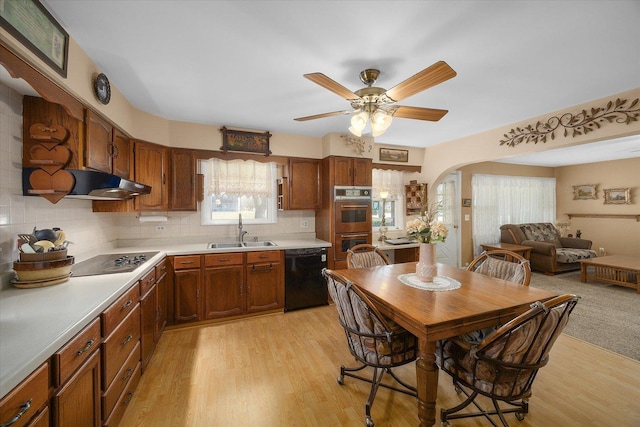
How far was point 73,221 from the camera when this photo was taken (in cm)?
224

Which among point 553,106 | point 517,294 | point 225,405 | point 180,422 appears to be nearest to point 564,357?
point 517,294

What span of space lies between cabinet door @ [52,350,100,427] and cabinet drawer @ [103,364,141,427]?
0.59 feet

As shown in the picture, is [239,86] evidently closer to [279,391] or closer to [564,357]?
[279,391]

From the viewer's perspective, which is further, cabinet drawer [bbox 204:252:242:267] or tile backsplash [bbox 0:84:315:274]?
cabinet drawer [bbox 204:252:242:267]

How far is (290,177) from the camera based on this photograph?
3711 millimetres

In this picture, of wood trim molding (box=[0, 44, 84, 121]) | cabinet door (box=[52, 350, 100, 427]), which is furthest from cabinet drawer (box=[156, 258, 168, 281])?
wood trim molding (box=[0, 44, 84, 121])

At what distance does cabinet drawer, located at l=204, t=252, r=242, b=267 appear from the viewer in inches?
117

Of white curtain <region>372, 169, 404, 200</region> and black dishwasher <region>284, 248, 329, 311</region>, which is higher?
white curtain <region>372, 169, 404, 200</region>

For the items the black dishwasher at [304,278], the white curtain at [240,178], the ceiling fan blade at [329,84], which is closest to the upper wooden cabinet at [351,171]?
the white curtain at [240,178]

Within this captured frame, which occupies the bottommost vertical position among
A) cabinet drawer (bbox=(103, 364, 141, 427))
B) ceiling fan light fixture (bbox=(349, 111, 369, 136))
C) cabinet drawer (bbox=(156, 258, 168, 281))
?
cabinet drawer (bbox=(103, 364, 141, 427))

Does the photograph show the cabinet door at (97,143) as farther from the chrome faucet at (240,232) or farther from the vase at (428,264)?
the vase at (428,264)

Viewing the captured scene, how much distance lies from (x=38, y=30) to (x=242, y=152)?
87.3 inches

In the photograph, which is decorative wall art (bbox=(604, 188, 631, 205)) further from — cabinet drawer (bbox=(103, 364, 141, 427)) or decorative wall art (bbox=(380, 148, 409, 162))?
cabinet drawer (bbox=(103, 364, 141, 427))

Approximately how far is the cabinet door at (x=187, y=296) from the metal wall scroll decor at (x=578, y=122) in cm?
424
